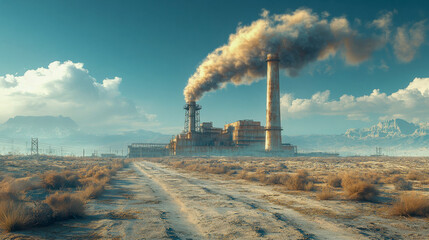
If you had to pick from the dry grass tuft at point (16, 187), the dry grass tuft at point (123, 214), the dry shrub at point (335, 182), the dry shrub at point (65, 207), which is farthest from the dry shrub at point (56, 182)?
the dry shrub at point (335, 182)

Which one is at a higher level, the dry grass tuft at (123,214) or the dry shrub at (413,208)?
the dry shrub at (413,208)

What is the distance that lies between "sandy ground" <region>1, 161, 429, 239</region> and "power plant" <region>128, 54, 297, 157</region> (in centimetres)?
5112

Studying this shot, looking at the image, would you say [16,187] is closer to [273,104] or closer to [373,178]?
[373,178]

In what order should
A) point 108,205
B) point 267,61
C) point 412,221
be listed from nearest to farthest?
point 412,221
point 108,205
point 267,61

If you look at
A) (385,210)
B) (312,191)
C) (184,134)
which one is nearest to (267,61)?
(184,134)

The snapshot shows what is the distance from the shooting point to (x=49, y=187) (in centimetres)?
1420

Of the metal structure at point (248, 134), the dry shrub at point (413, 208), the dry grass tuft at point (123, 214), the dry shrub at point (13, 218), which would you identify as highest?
A: the metal structure at point (248, 134)

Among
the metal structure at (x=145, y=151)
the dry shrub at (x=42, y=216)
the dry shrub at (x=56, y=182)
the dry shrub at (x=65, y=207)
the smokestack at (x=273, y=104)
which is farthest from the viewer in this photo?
the metal structure at (x=145, y=151)

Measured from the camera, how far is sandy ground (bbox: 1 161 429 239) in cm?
630

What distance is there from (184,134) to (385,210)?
3108 inches

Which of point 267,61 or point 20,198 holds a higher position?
point 267,61

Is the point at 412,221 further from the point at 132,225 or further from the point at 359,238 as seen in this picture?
the point at 132,225

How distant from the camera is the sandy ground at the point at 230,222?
630cm

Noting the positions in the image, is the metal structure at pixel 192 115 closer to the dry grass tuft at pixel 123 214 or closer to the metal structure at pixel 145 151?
the metal structure at pixel 145 151
